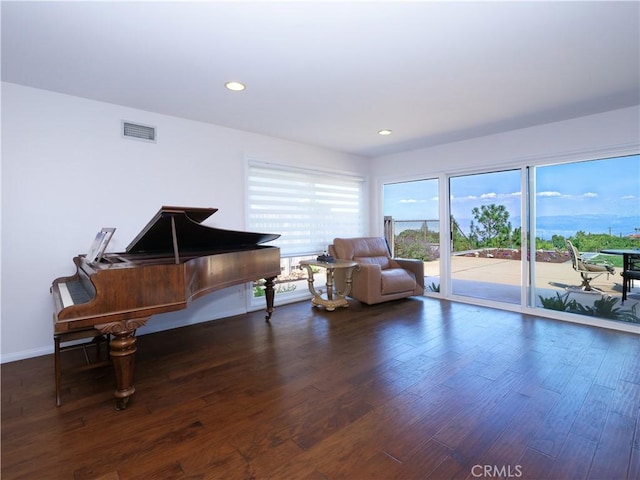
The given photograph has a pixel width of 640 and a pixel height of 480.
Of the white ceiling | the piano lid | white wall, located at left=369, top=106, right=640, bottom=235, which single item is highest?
the white ceiling

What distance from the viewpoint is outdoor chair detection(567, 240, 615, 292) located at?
3699 mm

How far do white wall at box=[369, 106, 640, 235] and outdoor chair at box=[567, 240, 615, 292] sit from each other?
113 cm

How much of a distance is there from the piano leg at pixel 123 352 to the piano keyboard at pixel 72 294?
1.09ft

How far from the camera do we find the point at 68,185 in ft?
9.87

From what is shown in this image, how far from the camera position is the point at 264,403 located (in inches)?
84.0

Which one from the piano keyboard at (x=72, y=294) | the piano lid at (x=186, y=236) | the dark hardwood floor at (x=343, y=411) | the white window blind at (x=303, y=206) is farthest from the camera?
the white window blind at (x=303, y=206)

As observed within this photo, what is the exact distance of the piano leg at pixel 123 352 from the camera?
1.94m

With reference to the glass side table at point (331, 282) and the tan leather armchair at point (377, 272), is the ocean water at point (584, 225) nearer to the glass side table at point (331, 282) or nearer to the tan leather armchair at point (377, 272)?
the tan leather armchair at point (377, 272)

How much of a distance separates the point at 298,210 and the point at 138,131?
2356 mm

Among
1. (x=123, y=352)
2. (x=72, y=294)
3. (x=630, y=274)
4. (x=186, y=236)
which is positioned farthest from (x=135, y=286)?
(x=630, y=274)

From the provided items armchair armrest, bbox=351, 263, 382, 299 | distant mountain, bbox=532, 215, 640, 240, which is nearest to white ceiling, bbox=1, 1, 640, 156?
distant mountain, bbox=532, 215, 640, 240

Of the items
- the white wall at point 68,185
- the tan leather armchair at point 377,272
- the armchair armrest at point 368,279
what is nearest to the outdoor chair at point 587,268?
the tan leather armchair at point 377,272

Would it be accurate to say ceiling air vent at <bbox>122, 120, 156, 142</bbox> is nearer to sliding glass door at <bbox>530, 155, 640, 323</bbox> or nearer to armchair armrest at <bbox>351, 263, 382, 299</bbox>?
armchair armrest at <bbox>351, 263, 382, 299</bbox>

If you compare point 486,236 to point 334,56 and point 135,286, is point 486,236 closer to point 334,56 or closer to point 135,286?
point 334,56
